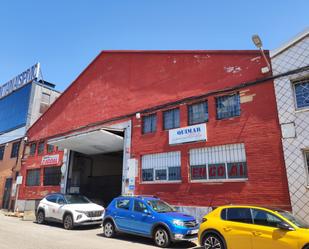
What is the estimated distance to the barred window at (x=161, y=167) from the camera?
47.0 feet

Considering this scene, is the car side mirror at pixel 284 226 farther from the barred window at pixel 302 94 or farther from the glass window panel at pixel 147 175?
the glass window panel at pixel 147 175

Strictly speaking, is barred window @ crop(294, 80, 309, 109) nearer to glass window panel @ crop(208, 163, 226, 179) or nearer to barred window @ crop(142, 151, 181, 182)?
glass window panel @ crop(208, 163, 226, 179)

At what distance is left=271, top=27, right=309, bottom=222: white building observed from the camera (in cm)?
1027

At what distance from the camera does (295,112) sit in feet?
36.3

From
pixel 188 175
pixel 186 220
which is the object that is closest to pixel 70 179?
pixel 188 175

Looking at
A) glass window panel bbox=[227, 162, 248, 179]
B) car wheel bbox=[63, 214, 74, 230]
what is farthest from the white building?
car wheel bbox=[63, 214, 74, 230]

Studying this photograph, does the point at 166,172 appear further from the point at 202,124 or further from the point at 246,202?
the point at 246,202

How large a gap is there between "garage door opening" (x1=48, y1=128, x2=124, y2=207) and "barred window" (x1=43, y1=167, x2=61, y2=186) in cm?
138

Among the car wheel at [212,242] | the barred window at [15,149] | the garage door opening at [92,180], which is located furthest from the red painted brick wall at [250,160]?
the barred window at [15,149]

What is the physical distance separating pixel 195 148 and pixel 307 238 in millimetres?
7854

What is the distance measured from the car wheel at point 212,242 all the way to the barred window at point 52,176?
1556 cm

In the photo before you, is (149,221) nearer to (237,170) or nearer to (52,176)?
(237,170)

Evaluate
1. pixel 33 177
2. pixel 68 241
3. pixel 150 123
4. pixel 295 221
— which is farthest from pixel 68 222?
pixel 33 177

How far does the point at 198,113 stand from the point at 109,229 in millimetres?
→ 7054
